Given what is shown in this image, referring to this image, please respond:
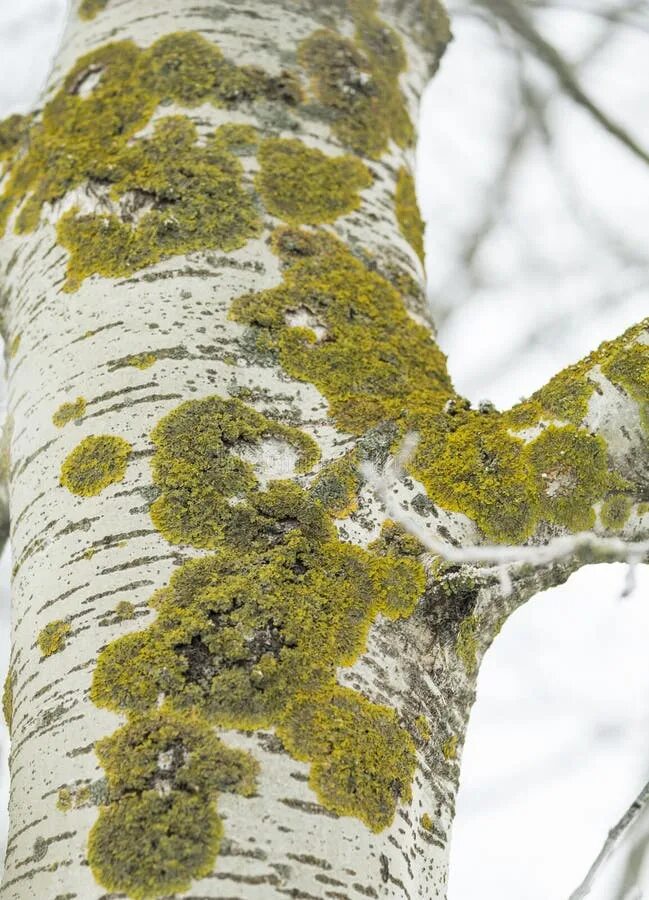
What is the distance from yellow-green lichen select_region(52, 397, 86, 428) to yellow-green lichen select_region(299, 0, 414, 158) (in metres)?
0.81

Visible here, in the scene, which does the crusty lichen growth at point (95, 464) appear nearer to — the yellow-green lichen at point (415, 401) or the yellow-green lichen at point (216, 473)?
the yellow-green lichen at point (216, 473)

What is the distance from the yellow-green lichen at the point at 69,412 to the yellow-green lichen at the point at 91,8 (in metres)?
1.14

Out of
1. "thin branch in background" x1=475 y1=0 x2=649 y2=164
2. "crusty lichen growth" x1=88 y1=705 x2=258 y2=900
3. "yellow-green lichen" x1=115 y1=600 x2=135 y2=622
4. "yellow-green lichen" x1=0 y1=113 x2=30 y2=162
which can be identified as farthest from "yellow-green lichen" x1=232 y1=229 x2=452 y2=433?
"thin branch in background" x1=475 y1=0 x2=649 y2=164

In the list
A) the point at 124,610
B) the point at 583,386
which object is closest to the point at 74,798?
the point at 124,610

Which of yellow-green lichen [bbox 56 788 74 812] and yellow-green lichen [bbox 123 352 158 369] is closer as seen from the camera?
yellow-green lichen [bbox 56 788 74 812]

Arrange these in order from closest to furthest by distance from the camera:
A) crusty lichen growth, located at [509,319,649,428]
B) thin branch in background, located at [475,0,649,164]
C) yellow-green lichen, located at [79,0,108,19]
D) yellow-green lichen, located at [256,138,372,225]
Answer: crusty lichen growth, located at [509,319,649,428] → yellow-green lichen, located at [256,138,372,225] → yellow-green lichen, located at [79,0,108,19] → thin branch in background, located at [475,0,649,164]

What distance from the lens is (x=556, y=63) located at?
316 cm

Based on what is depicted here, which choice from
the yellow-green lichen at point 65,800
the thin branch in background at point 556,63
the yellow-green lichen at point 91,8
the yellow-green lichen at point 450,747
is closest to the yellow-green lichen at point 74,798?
the yellow-green lichen at point 65,800

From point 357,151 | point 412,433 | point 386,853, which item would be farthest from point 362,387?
point 386,853

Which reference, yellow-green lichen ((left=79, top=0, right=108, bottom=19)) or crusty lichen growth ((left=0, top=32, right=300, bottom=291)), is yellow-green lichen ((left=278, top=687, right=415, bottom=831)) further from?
yellow-green lichen ((left=79, top=0, right=108, bottom=19))

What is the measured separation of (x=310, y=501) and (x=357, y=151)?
2.99ft

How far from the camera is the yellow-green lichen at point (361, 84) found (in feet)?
6.83

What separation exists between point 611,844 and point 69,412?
101 centimetres

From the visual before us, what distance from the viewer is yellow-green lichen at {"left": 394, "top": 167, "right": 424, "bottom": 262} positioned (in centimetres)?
211
